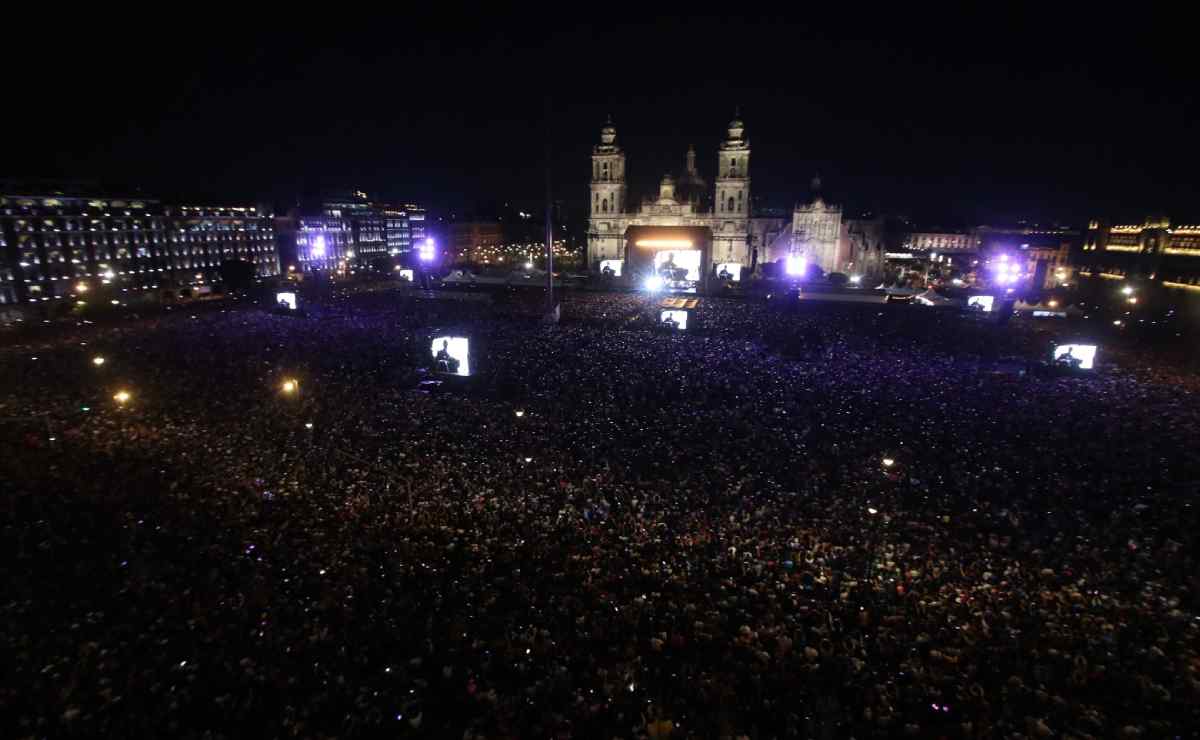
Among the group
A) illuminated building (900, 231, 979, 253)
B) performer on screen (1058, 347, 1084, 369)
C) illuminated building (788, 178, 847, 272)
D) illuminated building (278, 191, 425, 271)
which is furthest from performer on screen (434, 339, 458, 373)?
illuminated building (900, 231, 979, 253)

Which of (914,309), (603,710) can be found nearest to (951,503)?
(603,710)

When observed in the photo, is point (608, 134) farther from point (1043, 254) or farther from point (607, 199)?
point (1043, 254)

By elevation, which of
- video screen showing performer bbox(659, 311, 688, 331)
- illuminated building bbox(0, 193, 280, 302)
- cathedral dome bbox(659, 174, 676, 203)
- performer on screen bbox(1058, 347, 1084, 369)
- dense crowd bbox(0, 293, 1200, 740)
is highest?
cathedral dome bbox(659, 174, 676, 203)

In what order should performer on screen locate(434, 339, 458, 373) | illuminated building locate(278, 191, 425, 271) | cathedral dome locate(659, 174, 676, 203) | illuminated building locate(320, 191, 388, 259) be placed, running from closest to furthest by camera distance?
1. performer on screen locate(434, 339, 458, 373)
2. cathedral dome locate(659, 174, 676, 203)
3. illuminated building locate(278, 191, 425, 271)
4. illuminated building locate(320, 191, 388, 259)

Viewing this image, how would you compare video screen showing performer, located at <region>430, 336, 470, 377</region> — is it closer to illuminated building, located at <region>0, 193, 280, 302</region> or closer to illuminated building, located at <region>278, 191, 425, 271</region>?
illuminated building, located at <region>0, 193, 280, 302</region>

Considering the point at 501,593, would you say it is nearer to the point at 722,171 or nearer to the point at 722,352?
the point at 722,352

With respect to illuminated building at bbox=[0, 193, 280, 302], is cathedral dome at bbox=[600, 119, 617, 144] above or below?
above

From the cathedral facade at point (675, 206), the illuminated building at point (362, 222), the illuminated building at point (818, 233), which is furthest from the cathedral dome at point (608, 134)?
the illuminated building at point (362, 222)

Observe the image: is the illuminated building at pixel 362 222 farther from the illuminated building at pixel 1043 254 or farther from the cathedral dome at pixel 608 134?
the illuminated building at pixel 1043 254
